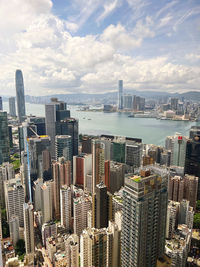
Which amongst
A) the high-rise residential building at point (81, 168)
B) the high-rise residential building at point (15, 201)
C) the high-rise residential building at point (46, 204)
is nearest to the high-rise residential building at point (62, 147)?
the high-rise residential building at point (81, 168)

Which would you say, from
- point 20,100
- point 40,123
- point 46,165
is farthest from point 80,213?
point 20,100

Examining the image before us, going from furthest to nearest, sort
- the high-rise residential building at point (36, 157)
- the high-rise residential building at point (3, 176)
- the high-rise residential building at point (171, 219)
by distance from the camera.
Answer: the high-rise residential building at point (36, 157) → the high-rise residential building at point (3, 176) → the high-rise residential building at point (171, 219)

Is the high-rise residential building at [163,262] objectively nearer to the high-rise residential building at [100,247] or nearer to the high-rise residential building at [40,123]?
the high-rise residential building at [100,247]

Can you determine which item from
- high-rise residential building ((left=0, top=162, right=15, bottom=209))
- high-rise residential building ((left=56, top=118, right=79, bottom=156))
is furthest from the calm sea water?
high-rise residential building ((left=0, top=162, right=15, bottom=209))

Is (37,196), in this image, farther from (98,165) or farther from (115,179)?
(115,179)

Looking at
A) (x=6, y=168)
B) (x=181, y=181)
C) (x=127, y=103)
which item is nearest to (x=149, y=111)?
(x=127, y=103)

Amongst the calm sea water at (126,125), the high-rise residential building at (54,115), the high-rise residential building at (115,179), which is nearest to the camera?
the high-rise residential building at (115,179)

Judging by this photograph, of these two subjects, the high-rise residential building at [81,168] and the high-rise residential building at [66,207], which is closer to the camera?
the high-rise residential building at [66,207]
